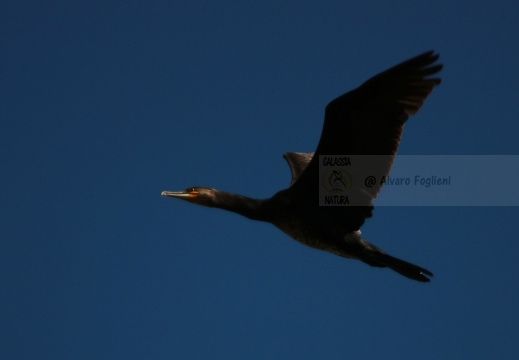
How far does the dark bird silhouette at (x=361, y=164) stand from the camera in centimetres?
791

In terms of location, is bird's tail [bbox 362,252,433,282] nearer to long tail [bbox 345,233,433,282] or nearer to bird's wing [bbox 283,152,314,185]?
long tail [bbox 345,233,433,282]

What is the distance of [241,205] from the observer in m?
8.76

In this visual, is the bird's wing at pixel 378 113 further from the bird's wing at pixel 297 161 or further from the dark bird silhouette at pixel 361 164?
the bird's wing at pixel 297 161

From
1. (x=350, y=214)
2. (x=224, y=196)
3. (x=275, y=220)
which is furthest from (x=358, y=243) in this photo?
(x=224, y=196)

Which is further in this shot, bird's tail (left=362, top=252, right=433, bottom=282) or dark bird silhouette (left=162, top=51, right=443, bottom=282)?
bird's tail (left=362, top=252, right=433, bottom=282)

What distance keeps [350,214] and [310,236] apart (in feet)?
1.66

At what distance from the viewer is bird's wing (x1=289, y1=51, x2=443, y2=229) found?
7.85 meters

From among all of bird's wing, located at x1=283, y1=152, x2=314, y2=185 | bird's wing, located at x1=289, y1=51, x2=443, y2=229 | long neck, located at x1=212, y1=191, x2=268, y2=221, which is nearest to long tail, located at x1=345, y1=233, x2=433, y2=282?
bird's wing, located at x1=289, y1=51, x2=443, y2=229

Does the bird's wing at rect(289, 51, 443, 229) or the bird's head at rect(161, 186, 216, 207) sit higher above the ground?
the bird's wing at rect(289, 51, 443, 229)

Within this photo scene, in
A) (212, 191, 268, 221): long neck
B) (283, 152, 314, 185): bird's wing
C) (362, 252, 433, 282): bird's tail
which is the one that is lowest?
(362, 252, 433, 282): bird's tail

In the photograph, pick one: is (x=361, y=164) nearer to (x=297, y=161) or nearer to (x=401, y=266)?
(x=401, y=266)

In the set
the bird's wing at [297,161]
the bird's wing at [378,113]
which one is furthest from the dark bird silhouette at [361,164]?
the bird's wing at [297,161]

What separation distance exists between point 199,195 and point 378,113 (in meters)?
2.24

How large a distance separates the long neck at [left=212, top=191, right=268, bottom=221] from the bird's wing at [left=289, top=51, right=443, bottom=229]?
1.89 feet
